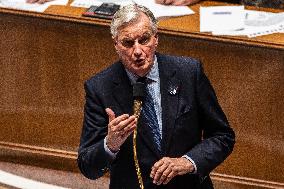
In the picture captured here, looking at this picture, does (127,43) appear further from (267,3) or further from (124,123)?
(267,3)

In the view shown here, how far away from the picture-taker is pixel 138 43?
4.35ft

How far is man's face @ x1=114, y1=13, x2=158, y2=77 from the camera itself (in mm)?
1315

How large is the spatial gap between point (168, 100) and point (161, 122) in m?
0.06

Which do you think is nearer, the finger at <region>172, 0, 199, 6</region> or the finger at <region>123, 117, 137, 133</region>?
the finger at <region>123, 117, 137, 133</region>

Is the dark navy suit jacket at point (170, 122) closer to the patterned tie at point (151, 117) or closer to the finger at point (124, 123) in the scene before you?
the patterned tie at point (151, 117)

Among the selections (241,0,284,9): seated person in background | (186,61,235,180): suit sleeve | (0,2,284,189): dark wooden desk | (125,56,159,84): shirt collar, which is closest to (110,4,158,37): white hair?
(125,56,159,84): shirt collar

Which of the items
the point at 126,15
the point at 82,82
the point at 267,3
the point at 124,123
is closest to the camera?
the point at 124,123

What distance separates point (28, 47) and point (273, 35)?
3.08 feet

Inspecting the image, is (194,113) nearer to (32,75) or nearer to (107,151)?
(107,151)

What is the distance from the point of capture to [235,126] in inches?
86.7

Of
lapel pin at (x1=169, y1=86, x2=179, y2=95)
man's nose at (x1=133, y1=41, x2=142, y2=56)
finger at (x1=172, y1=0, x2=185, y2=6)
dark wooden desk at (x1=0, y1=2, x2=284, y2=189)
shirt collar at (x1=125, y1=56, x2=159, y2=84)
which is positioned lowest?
dark wooden desk at (x1=0, y1=2, x2=284, y2=189)

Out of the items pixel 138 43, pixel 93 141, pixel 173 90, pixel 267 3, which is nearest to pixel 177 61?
pixel 173 90

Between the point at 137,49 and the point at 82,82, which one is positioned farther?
the point at 82,82

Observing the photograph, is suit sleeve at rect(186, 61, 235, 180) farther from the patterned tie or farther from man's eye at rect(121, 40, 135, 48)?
man's eye at rect(121, 40, 135, 48)
